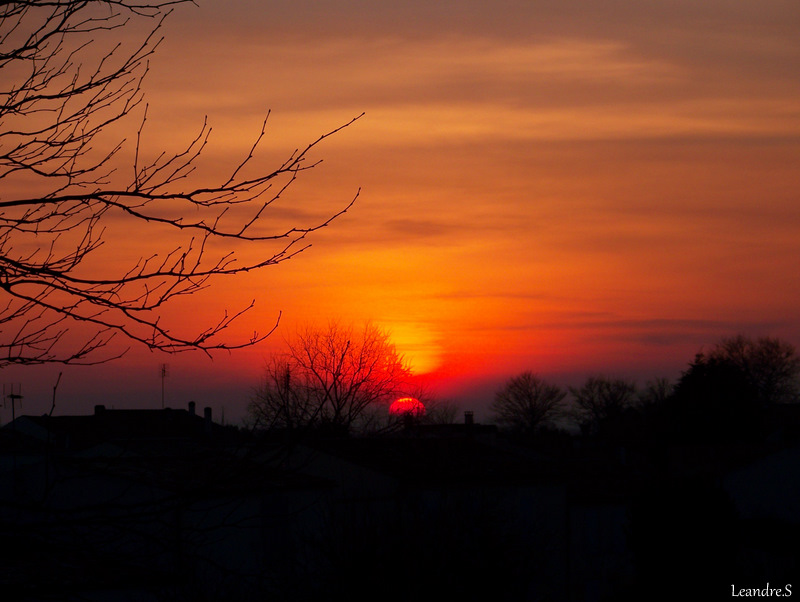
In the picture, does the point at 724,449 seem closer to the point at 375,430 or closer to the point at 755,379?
the point at 375,430

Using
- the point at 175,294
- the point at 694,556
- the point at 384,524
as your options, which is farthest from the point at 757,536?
the point at 175,294

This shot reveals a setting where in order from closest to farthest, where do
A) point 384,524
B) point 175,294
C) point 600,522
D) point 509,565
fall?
1. point 175,294
2. point 384,524
3. point 509,565
4. point 600,522

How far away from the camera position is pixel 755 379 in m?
76.7

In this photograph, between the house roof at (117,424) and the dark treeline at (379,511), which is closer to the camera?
the dark treeline at (379,511)

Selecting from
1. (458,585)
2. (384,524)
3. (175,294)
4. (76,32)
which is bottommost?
(458,585)

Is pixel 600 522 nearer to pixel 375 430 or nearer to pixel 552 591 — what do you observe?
pixel 552 591

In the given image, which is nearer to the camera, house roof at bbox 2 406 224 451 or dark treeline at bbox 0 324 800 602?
dark treeline at bbox 0 324 800 602

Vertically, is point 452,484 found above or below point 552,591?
above

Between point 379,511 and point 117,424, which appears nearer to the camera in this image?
point 379,511

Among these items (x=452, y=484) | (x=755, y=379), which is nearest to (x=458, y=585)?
(x=452, y=484)

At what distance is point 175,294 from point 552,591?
69.2 ft

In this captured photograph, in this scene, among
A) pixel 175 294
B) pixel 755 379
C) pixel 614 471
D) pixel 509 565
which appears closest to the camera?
pixel 175 294

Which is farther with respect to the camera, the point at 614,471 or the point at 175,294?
the point at 614,471

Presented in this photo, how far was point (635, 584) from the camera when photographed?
23.9m
